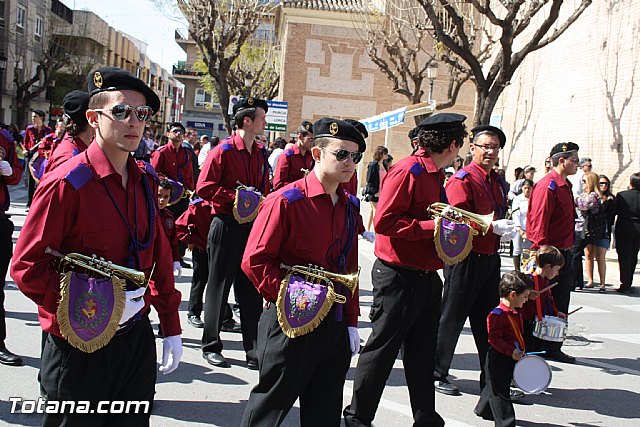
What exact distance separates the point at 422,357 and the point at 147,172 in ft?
7.94

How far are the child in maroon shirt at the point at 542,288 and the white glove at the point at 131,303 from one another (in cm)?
415

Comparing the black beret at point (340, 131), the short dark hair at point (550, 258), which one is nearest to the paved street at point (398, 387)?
the short dark hair at point (550, 258)

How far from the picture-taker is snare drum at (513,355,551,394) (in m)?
5.47

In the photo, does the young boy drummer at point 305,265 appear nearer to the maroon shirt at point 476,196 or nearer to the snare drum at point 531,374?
the snare drum at point 531,374

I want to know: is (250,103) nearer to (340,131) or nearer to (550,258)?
(340,131)

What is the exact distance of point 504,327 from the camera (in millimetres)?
5723

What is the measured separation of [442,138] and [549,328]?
2.08 metres

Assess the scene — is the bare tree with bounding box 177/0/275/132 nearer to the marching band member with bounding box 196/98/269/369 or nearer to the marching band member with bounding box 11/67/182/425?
the marching band member with bounding box 196/98/269/369

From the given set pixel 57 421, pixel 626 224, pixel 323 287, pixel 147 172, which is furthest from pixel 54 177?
pixel 626 224

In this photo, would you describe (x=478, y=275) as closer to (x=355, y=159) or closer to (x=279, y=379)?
(x=355, y=159)

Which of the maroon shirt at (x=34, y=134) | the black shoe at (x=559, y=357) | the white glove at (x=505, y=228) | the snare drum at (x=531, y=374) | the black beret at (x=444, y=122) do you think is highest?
the maroon shirt at (x=34, y=134)

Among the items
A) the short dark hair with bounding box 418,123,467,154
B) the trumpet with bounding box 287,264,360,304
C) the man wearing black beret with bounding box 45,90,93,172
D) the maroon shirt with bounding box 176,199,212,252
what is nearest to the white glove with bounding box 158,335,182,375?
the trumpet with bounding box 287,264,360,304

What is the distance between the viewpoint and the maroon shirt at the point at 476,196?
6.06 m

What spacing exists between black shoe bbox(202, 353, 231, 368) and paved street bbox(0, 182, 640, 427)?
0.20 feet
